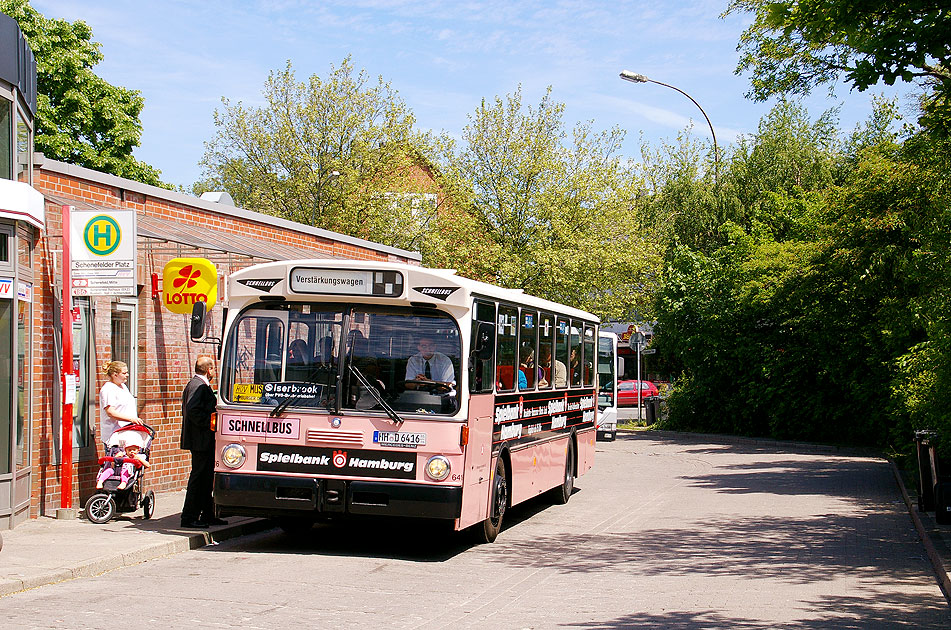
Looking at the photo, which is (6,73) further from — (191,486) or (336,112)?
(336,112)

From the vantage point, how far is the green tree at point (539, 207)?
33.7 meters

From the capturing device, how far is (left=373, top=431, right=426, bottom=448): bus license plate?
10.4 metres

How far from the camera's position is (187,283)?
14.1m

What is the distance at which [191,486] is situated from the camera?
1177 centimetres

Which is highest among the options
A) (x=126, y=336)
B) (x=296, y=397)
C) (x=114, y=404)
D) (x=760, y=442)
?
(x=126, y=336)

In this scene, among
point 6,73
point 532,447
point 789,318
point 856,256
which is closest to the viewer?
point 6,73

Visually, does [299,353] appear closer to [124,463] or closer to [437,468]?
[437,468]

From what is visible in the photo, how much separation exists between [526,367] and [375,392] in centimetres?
310

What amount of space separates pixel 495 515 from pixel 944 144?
7.56 meters

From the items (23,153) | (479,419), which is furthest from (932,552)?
(23,153)

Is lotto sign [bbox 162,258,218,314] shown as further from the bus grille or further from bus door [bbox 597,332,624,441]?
bus door [bbox 597,332,624,441]

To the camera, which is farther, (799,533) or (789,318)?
(789,318)

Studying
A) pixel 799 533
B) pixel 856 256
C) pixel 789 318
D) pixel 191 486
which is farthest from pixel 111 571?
pixel 789 318

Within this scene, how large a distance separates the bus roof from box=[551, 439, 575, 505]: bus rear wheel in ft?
19.2
